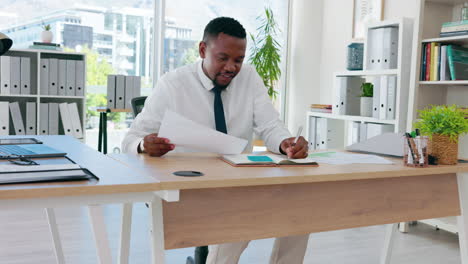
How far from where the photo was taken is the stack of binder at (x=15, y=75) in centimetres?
411

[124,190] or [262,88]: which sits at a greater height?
[262,88]

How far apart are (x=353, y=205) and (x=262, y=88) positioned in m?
0.85

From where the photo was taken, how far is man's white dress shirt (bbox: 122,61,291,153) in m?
1.96

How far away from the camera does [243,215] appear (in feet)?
4.35

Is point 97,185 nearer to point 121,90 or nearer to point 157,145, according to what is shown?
point 157,145

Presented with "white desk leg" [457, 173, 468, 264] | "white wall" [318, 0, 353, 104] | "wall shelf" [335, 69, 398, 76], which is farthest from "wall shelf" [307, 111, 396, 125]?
"white desk leg" [457, 173, 468, 264]

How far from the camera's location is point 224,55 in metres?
1.88

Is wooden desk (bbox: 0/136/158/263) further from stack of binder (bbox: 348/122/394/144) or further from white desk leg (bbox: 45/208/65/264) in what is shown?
stack of binder (bbox: 348/122/394/144)

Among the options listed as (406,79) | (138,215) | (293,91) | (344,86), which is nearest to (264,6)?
(293,91)

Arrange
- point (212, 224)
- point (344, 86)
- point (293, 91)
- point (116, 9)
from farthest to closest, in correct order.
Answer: point (293, 91), point (116, 9), point (344, 86), point (212, 224)

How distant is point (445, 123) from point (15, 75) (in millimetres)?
3677

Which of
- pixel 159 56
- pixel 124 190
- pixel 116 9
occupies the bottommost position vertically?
pixel 124 190

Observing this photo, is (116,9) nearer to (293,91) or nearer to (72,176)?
(293,91)

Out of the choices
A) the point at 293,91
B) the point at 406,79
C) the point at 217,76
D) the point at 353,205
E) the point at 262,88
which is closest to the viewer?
the point at 353,205
